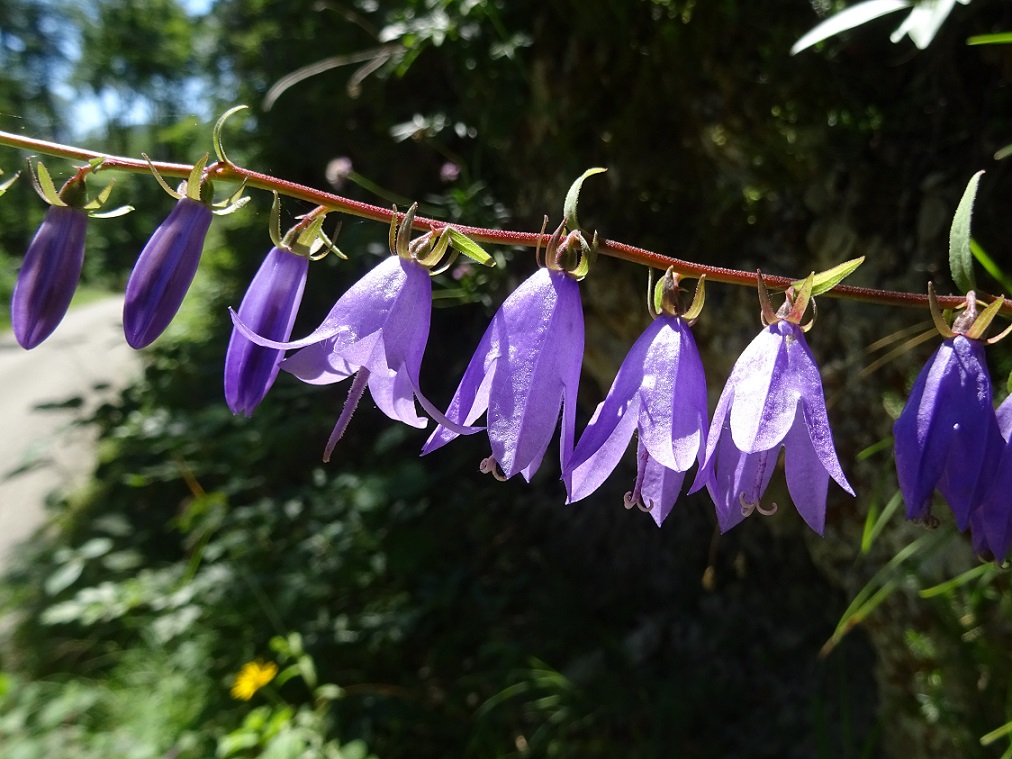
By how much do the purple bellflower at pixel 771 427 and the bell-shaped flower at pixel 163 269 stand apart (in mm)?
710

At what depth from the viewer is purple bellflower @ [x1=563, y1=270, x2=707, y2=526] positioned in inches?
35.3

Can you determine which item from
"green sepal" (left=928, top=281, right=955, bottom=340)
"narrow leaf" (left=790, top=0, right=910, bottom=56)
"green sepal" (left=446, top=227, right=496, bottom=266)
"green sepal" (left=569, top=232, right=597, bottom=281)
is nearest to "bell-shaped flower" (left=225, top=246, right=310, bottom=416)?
"green sepal" (left=446, top=227, right=496, bottom=266)

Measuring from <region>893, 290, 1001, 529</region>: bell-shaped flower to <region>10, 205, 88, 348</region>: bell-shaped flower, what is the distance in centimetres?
107

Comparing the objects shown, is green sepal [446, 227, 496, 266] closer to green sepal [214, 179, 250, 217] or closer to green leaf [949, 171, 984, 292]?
green sepal [214, 179, 250, 217]

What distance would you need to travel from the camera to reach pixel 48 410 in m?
3.98

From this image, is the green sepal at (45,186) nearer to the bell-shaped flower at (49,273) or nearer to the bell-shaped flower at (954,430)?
the bell-shaped flower at (49,273)

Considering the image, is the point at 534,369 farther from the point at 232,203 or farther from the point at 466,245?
the point at 232,203

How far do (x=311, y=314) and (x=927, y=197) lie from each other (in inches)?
135

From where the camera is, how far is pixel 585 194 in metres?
2.44

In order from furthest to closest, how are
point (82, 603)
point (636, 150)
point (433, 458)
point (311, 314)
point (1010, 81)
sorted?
point (311, 314)
point (433, 458)
point (82, 603)
point (636, 150)
point (1010, 81)

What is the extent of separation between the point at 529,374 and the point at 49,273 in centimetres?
67

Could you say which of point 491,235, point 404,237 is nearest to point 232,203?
point 404,237

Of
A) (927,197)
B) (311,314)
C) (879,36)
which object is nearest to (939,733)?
(927,197)

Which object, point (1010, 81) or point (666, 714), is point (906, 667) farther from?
point (1010, 81)
